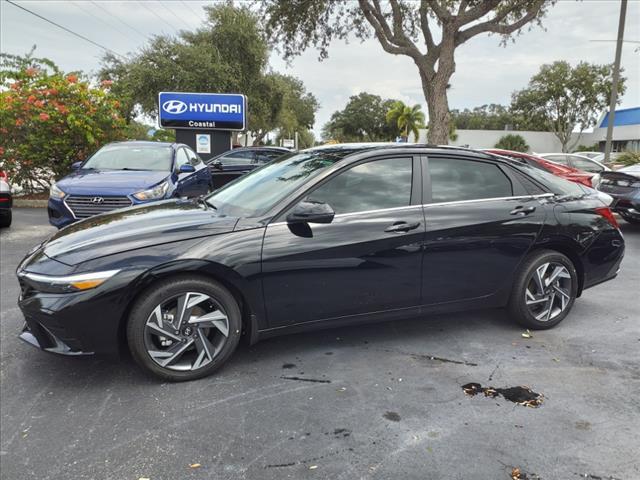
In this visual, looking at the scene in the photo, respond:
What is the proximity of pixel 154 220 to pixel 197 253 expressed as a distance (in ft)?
1.95

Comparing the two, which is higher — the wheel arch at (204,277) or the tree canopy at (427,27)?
A: the tree canopy at (427,27)

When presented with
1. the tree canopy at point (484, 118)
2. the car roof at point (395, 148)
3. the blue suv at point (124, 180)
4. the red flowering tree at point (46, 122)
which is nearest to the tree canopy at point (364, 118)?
the tree canopy at point (484, 118)

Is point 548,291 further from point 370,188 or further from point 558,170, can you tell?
point 558,170

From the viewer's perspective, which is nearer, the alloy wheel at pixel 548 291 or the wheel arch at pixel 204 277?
the wheel arch at pixel 204 277

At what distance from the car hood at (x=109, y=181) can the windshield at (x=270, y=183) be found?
→ 2.87 m

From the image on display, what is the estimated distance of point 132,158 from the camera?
7.72 m

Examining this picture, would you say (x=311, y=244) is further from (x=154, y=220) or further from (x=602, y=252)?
(x=602, y=252)

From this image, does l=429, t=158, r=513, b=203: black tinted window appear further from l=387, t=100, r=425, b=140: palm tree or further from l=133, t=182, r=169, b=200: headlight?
l=387, t=100, r=425, b=140: palm tree

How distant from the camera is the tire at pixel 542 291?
3947 millimetres

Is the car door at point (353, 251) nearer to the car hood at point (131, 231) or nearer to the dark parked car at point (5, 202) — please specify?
the car hood at point (131, 231)

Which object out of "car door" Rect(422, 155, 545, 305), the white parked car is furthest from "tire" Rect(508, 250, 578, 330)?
the white parked car

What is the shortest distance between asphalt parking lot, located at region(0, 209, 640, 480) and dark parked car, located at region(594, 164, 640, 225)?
613cm

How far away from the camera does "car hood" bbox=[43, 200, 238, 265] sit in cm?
299

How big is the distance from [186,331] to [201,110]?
13.0m
